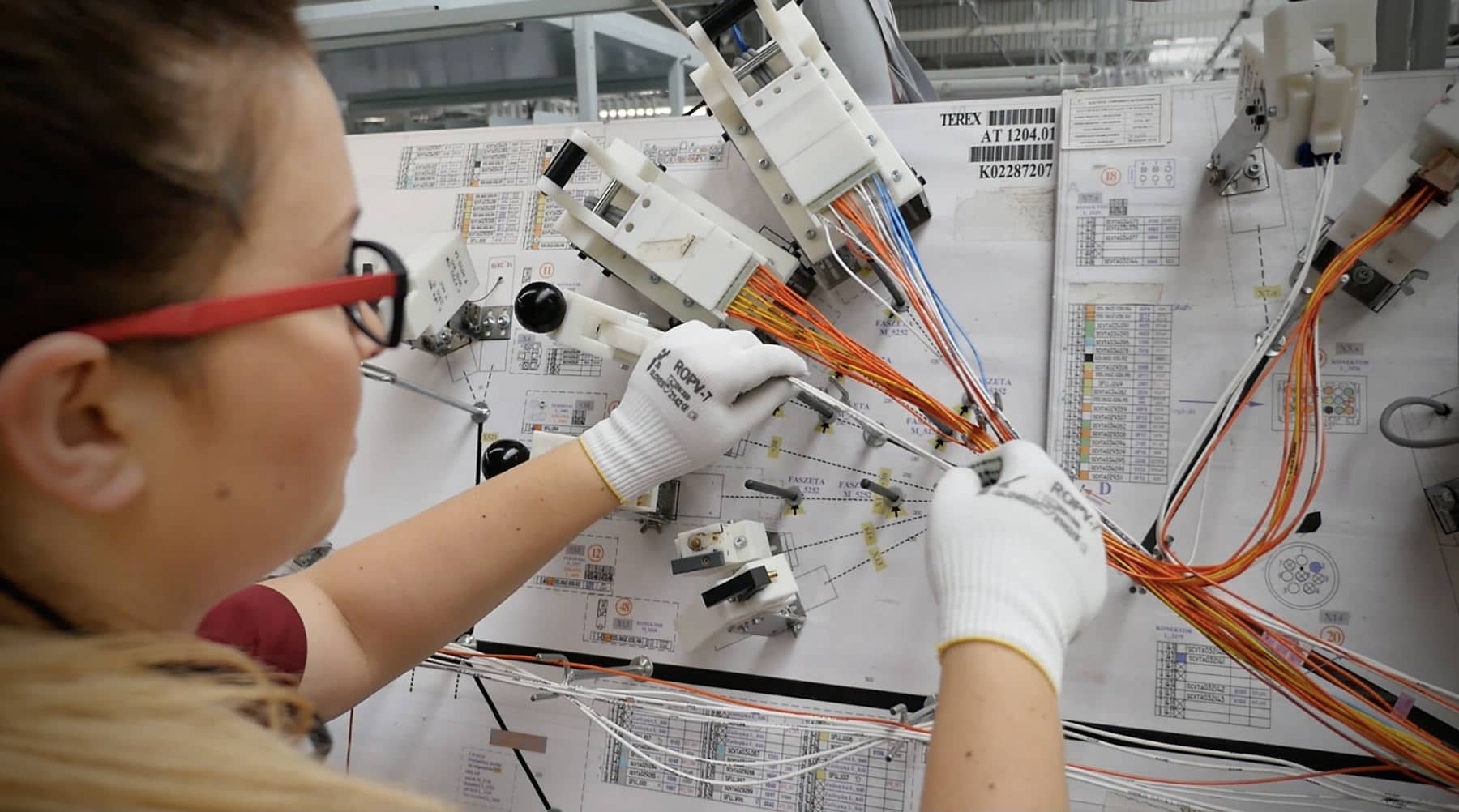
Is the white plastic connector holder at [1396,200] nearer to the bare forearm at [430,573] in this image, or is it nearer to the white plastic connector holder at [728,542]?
the white plastic connector holder at [728,542]

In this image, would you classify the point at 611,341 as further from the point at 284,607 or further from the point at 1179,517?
the point at 1179,517

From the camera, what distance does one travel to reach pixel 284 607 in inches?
39.6

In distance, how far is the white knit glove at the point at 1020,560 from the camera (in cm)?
77

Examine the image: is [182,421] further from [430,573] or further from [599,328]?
[599,328]

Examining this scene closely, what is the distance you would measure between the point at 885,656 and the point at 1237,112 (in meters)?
0.90

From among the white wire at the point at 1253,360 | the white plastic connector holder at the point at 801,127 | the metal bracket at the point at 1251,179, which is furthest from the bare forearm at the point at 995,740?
the metal bracket at the point at 1251,179

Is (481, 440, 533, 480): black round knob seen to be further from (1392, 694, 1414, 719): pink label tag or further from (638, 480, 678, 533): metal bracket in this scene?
(1392, 694, 1414, 719): pink label tag

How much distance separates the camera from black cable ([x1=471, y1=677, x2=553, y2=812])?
1.36 metres

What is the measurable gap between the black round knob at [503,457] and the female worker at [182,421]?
1.83ft

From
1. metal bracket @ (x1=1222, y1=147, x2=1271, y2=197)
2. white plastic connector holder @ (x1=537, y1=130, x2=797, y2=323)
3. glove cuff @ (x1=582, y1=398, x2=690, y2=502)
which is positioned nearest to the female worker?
glove cuff @ (x1=582, y1=398, x2=690, y2=502)

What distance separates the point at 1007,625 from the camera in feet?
2.50

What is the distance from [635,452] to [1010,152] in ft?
2.48

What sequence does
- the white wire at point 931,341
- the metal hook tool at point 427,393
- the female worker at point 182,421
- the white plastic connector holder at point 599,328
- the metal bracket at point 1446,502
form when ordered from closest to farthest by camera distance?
1. the female worker at point 182,421
2. the metal bracket at point 1446,502
3. the white wire at point 931,341
4. the white plastic connector holder at point 599,328
5. the metal hook tool at point 427,393

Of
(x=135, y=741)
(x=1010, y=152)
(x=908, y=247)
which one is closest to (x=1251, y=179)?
(x=1010, y=152)
